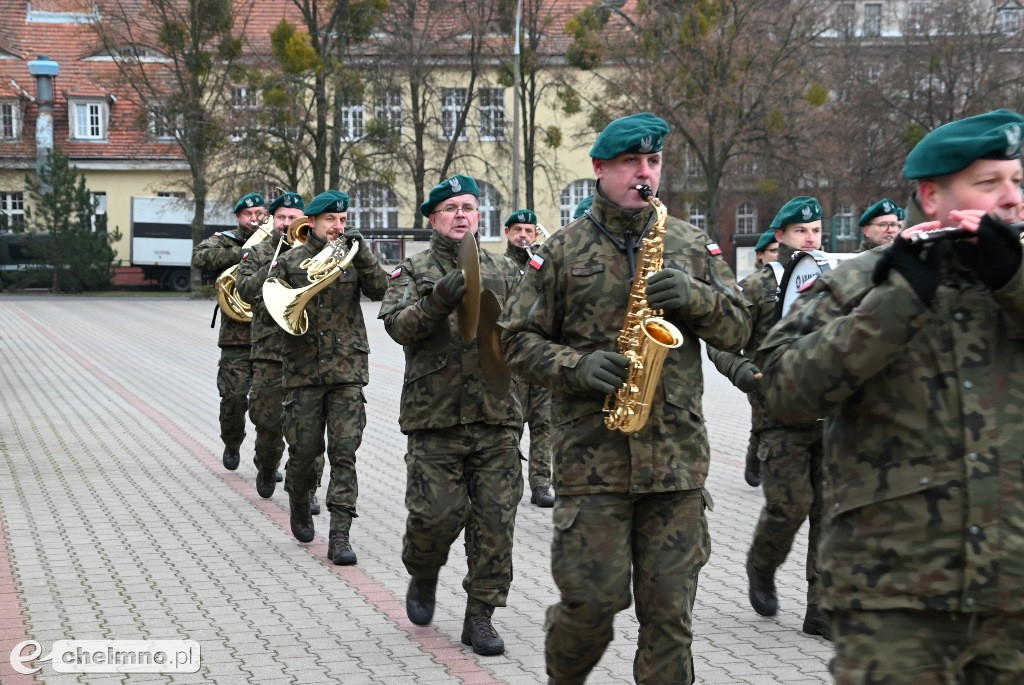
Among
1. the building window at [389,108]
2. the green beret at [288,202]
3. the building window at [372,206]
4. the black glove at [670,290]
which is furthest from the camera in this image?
the building window at [372,206]

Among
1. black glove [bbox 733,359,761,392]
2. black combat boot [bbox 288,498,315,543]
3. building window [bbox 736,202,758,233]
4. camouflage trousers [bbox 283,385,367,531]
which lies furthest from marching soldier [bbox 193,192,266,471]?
building window [bbox 736,202,758,233]

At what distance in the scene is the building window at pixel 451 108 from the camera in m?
47.9

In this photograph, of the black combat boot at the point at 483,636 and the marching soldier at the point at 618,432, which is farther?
the black combat boot at the point at 483,636

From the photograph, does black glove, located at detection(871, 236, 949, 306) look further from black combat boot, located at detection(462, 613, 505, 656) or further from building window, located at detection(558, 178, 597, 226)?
building window, located at detection(558, 178, 597, 226)

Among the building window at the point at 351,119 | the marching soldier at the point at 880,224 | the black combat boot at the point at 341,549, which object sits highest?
the building window at the point at 351,119

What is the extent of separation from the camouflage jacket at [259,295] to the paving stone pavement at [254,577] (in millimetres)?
1173

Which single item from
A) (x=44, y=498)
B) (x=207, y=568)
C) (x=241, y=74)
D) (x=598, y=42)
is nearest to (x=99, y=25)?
(x=241, y=74)

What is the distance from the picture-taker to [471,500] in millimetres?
6586

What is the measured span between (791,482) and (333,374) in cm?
291

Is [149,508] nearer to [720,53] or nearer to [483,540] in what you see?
[483,540]

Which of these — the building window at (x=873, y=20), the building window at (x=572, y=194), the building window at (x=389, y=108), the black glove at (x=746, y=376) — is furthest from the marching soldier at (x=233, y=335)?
the building window at (x=873, y=20)

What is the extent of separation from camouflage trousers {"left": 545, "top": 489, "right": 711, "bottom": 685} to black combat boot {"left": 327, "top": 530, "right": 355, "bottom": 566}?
143 inches

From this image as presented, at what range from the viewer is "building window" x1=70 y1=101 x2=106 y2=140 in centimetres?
5538

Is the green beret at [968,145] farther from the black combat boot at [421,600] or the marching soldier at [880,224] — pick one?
the marching soldier at [880,224]
